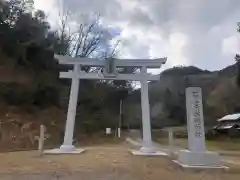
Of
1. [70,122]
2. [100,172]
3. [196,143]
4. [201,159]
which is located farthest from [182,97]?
[100,172]

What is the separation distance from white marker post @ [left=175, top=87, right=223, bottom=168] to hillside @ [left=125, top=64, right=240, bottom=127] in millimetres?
28444

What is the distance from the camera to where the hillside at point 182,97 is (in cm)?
4106

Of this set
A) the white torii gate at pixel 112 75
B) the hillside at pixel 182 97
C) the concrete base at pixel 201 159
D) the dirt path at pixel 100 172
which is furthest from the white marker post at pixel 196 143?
the hillside at pixel 182 97

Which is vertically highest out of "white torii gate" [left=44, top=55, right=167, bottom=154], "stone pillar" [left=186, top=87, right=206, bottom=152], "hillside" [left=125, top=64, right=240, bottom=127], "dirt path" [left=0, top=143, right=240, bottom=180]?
"hillside" [left=125, top=64, right=240, bottom=127]

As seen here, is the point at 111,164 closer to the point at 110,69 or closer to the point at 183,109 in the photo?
the point at 110,69

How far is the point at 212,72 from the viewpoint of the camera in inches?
2019

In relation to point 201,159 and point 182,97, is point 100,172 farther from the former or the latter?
point 182,97

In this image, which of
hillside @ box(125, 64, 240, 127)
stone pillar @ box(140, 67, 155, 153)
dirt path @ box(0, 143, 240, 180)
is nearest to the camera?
dirt path @ box(0, 143, 240, 180)

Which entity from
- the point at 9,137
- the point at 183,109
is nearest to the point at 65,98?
the point at 9,137

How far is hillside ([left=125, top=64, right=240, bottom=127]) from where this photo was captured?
41062mm

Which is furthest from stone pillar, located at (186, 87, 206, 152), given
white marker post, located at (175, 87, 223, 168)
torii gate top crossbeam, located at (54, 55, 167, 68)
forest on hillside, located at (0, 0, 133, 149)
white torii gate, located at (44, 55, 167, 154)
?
forest on hillside, located at (0, 0, 133, 149)

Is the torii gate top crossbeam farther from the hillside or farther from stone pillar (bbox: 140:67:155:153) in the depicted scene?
the hillside

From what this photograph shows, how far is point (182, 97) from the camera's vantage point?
46781mm

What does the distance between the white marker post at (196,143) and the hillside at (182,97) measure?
28.4m
